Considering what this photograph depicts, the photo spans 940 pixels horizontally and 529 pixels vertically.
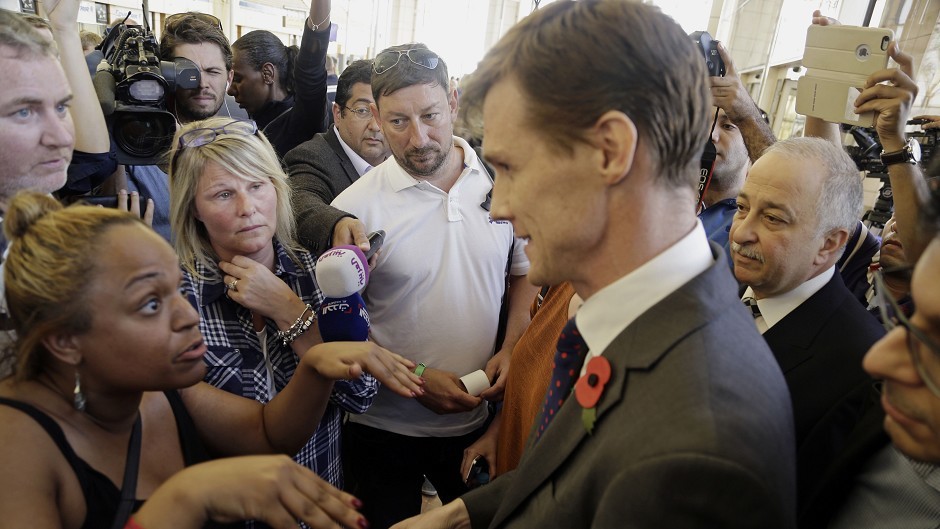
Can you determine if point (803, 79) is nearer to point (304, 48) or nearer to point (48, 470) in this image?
point (304, 48)

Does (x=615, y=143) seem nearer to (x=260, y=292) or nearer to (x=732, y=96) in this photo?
(x=260, y=292)

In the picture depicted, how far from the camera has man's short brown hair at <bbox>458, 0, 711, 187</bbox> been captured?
2.68ft

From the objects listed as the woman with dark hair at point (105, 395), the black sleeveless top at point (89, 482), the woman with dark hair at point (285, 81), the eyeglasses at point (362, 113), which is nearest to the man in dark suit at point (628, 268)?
the woman with dark hair at point (105, 395)

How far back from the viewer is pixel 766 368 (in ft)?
2.72

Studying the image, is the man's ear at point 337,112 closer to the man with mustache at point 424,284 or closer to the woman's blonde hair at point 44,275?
the man with mustache at point 424,284

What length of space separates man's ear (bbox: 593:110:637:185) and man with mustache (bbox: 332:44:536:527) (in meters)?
1.17

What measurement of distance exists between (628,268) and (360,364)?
75cm

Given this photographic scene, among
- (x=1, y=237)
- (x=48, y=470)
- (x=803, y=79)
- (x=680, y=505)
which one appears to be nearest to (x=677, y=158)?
(x=680, y=505)

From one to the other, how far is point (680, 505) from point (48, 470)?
1.03 meters

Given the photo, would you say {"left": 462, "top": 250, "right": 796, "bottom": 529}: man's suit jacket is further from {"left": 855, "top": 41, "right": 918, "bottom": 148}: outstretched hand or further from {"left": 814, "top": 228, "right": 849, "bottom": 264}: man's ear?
{"left": 855, "top": 41, "right": 918, "bottom": 148}: outstretched hand

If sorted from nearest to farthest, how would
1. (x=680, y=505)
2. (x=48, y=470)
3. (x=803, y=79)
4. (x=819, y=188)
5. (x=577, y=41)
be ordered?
(x=680, y=505) < (x=577, y=41) < (x=48, y=470) < (x=819, y=188) < (x=803, y=79)

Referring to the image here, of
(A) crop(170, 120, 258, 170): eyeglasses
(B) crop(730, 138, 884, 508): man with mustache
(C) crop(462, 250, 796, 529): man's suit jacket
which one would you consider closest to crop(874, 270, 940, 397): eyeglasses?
(C) crop(462, 250, 796, 529): man's suit jacket

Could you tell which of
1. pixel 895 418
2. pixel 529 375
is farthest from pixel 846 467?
pixel 529 375

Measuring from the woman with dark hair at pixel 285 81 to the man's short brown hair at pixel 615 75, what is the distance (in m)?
2.19
